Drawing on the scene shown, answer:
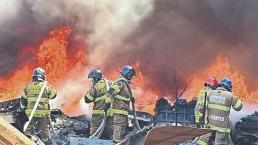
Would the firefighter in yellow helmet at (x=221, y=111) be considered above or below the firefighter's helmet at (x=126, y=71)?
below

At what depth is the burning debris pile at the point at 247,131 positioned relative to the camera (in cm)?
1237

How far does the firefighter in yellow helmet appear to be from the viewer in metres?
9.35

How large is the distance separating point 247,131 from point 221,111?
12.2ft

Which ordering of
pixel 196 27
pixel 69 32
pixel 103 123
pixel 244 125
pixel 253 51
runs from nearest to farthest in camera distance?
pixel 103 123 → pixel 244 125 → pixel 253 51 → pixel 196 27 → pixel 69 32

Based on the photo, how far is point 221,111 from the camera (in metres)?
9.39

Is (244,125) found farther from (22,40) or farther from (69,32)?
(22,40)

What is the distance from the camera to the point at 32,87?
1160 cm

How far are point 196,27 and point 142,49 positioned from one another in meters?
2.09

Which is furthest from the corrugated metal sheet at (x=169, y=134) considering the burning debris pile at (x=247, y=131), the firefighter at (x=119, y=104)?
the burning debris pile at (x=247, y=131)

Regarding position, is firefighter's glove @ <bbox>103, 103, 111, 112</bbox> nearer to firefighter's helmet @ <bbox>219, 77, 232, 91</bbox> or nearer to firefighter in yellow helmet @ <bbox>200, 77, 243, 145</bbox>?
firefighter in yellow helmet @ <bbox>200, 77, 243, 145</bbox>

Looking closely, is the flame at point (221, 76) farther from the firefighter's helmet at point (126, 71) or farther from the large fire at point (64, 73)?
the firefighter's helmet at point (126, 71)

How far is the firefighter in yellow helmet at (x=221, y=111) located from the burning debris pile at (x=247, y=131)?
303cm

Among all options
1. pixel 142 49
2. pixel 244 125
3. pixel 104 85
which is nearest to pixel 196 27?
pixel 142 49

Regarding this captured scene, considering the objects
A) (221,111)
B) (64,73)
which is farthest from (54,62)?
(221,111)
